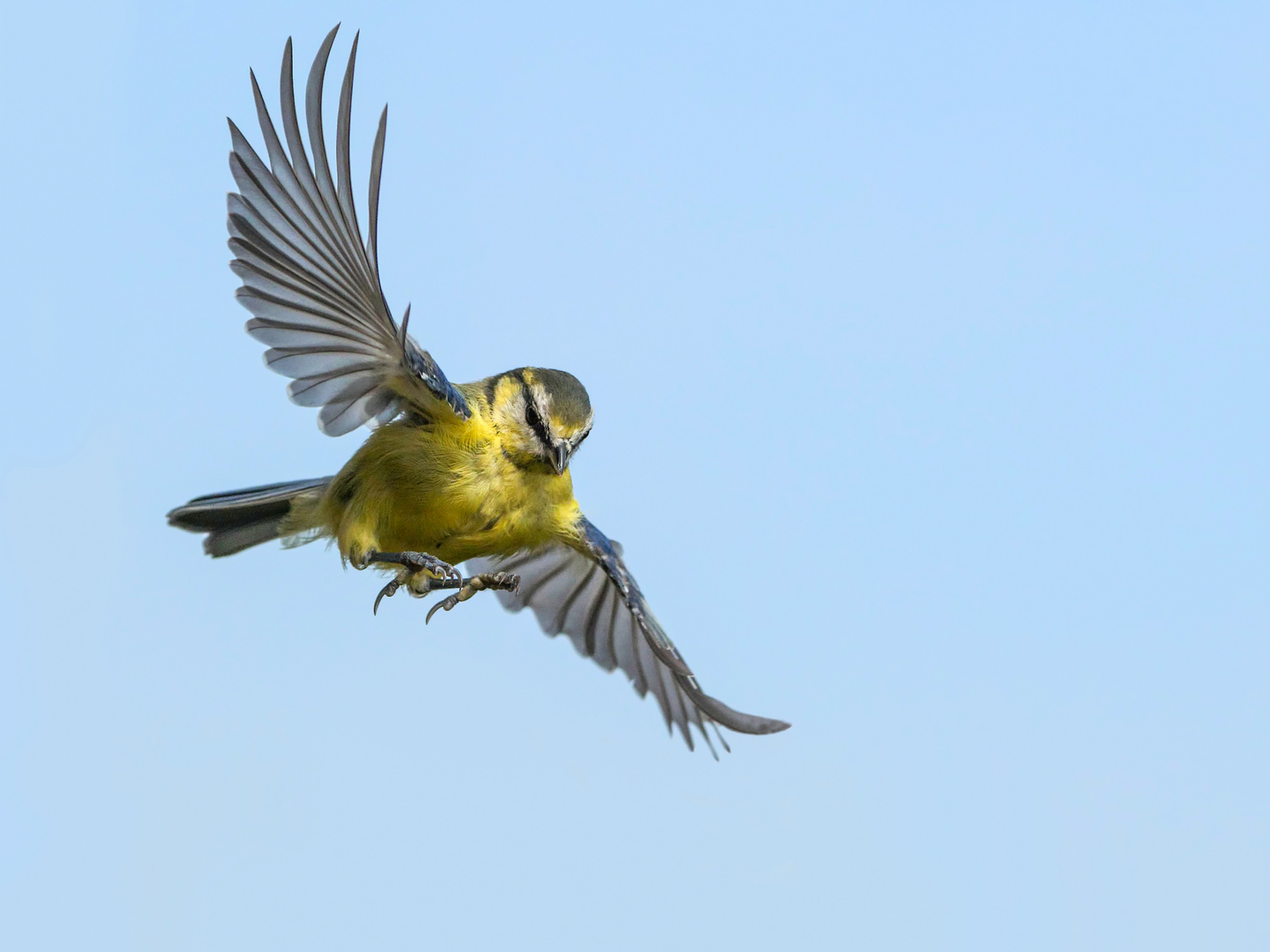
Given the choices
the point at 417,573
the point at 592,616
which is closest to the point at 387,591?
the point at 417,573

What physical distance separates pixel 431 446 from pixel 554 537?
2.94ft

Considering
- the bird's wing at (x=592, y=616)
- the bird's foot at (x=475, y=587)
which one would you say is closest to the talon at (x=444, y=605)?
the bird's foot at (x=475, y=587)

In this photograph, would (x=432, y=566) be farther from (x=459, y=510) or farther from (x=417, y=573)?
(x=459, y=510)

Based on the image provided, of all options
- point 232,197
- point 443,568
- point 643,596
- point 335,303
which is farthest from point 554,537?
point 232,197

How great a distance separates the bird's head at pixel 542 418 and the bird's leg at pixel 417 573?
0.56m

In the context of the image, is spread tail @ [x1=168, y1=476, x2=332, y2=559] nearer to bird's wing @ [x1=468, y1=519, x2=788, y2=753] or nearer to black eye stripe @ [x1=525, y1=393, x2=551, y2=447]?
bird's wing @ [x1=468, y1=519, x2=788, y2=753]

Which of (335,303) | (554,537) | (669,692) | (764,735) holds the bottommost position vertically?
(764,735)

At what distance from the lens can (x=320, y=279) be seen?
540 cm

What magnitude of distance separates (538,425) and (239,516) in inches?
75.3

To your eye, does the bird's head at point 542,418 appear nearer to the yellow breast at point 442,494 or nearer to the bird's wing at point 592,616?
the yellow breast at point 442,494

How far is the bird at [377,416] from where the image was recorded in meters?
5.15

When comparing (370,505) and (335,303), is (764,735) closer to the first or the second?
(370,505)

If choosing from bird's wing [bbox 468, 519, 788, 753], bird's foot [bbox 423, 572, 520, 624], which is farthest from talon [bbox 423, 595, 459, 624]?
bird's wing [bbox 468, 519, 788, 753]

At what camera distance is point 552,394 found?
586 cm
